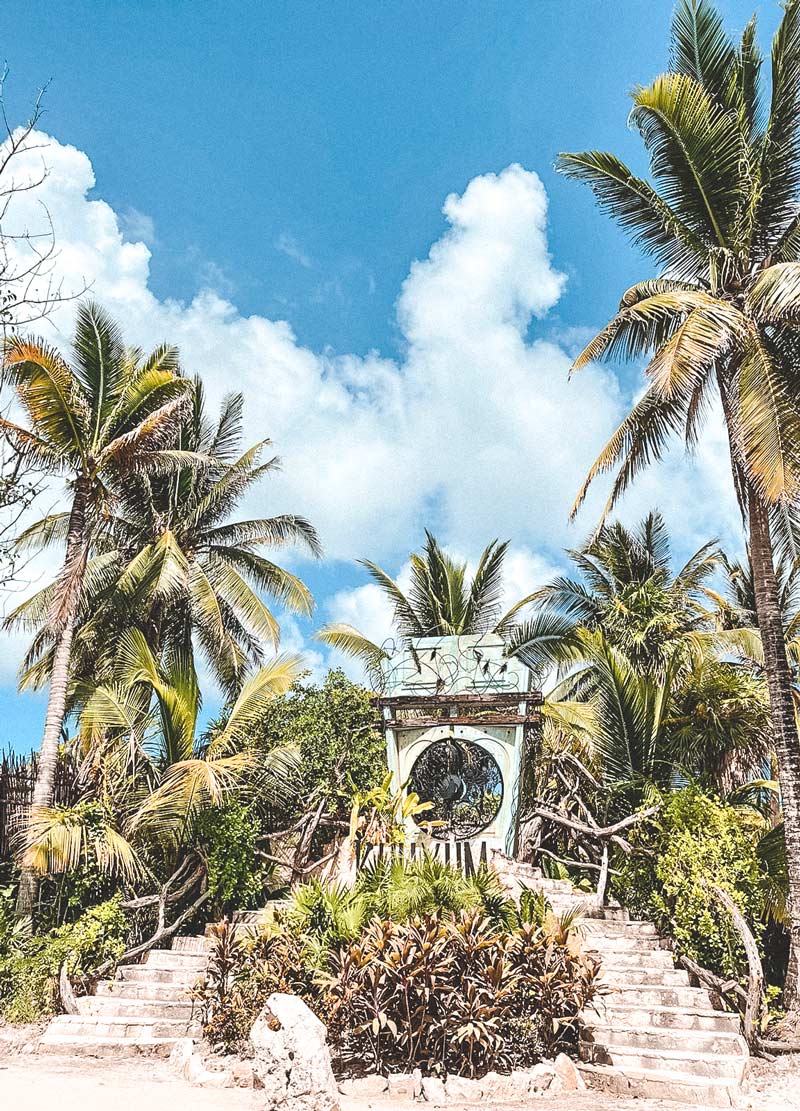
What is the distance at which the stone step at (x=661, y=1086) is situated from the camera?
7.34m

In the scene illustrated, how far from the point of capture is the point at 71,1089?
730 cm

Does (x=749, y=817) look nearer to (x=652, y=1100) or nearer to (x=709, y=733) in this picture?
(x=709, y=733)

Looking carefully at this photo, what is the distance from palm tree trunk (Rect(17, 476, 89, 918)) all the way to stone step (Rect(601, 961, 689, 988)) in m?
7.22

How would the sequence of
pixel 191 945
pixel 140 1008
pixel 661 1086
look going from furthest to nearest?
1. pixel 191 945
2. pixel 140 1008
3. pixel 661 1086

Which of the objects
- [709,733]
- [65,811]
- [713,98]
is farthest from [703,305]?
[65,811]

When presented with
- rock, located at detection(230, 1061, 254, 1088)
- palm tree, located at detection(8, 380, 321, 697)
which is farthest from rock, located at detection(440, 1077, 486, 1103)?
palm tree, located at detection(8, 380, 321, 697)

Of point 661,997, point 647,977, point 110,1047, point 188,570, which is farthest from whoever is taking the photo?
point 188,570

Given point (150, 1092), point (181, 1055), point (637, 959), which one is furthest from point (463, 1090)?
point (637, 959)

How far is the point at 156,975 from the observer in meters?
10.2

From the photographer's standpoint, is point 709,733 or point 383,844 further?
point 709,733

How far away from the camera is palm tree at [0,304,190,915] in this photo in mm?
12203

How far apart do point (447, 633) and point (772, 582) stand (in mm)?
10066

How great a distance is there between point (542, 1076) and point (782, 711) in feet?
17.3

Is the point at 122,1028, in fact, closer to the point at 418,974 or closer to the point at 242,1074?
the point at 242,1074
